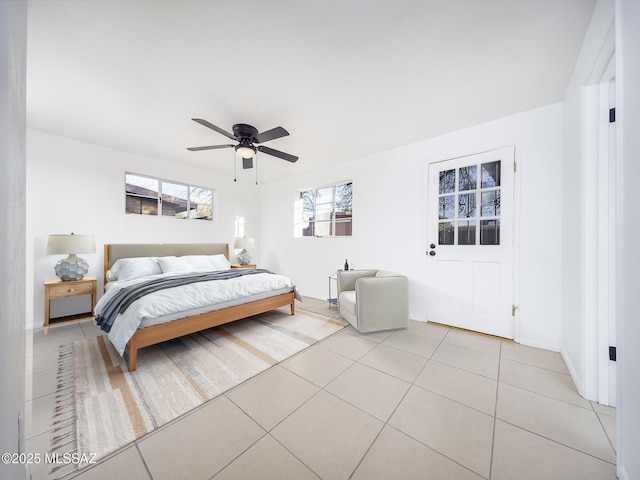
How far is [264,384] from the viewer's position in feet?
5.84

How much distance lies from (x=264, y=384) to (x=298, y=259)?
3.14 metres

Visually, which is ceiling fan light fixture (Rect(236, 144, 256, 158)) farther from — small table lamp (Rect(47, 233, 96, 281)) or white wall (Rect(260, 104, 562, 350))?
small table lamp (Rect(47, 233, 96, 281))

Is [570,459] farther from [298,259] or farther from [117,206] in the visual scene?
[117,206]

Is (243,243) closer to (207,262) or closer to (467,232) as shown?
(207,262)

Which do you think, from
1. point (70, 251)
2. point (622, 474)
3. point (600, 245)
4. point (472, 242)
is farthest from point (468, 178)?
point (70, 251)

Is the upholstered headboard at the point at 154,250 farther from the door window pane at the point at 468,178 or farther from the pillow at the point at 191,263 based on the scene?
the door window pane at the point at 468,178

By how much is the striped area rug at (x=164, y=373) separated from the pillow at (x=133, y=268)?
2.87ft

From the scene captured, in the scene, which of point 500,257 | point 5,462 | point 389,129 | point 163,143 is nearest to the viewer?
point 5,462

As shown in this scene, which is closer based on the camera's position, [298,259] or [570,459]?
[570,459]

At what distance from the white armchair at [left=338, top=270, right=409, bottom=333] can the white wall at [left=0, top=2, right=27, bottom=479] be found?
245cm

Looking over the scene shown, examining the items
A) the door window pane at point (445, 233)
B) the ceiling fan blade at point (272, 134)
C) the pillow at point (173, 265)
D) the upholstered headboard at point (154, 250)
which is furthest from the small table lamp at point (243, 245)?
the door window pane at point (445, 233)

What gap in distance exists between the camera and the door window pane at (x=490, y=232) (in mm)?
2645

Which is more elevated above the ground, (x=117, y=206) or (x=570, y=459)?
(x=117, y=206)

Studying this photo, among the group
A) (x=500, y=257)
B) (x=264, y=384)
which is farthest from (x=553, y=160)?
(x=264, y=384)
